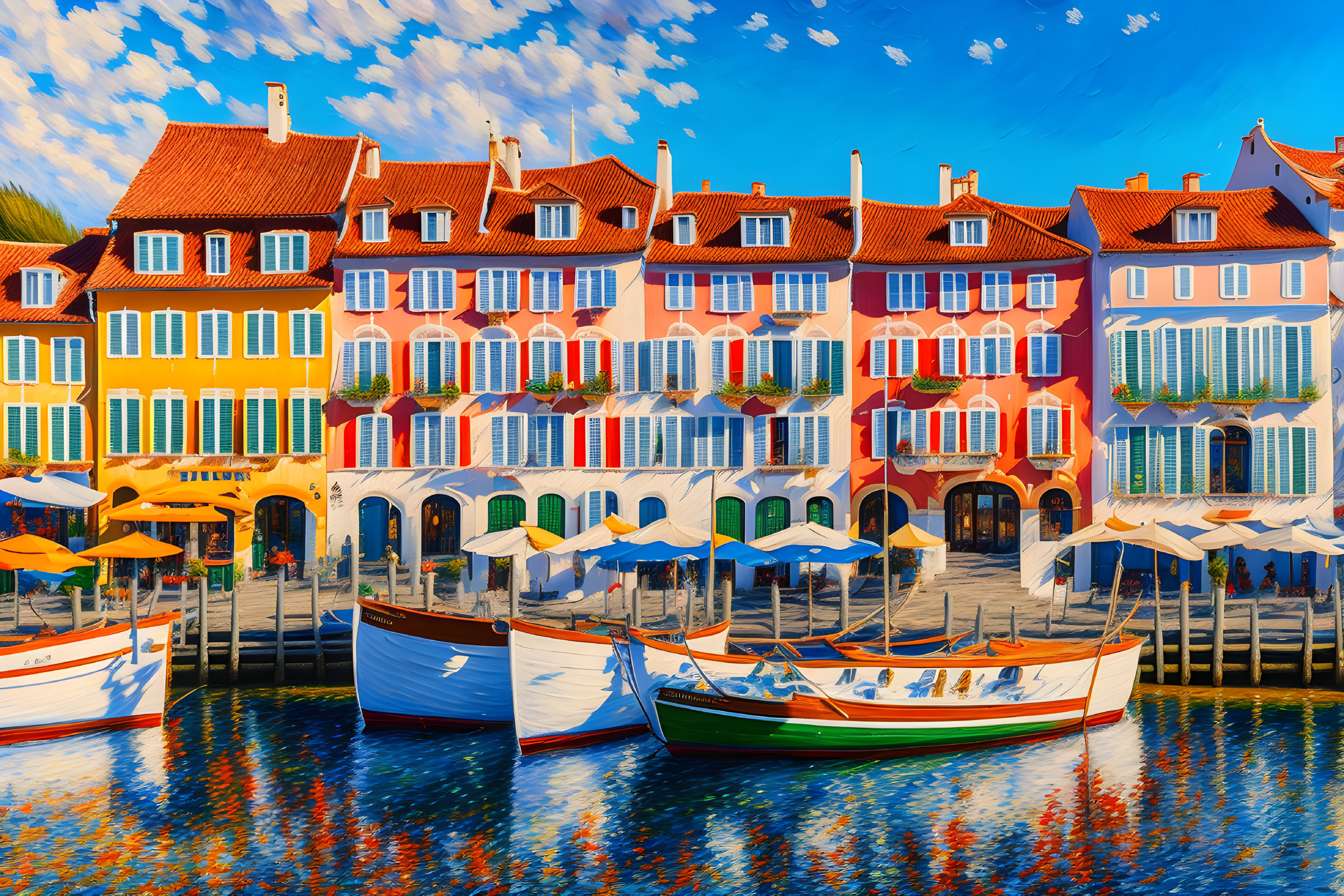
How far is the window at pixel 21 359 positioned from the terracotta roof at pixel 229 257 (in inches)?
145

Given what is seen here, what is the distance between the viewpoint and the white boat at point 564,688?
25984 millimetres

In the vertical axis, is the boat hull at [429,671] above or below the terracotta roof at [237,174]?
below

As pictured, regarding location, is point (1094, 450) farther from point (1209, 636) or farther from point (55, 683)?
point (55, 683)

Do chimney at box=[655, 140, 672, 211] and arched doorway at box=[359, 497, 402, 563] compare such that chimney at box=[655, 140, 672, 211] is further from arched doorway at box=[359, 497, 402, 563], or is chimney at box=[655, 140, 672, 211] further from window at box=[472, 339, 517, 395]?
arched doorway at box=[359, 497, 402, 563]

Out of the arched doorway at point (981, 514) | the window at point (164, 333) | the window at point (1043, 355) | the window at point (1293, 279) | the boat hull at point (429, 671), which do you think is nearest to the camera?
the boat hull at point (429, 671)

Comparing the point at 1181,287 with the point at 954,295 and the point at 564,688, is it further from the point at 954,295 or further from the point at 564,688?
the point at 564,688

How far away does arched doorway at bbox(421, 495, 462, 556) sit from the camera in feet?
146

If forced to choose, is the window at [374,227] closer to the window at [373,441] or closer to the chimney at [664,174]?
the window at [373,441]

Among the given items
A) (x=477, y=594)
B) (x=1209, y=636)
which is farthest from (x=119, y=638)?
(x=1209, y=636)

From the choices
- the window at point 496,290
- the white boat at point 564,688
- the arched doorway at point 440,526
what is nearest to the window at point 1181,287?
the window at point 496,290

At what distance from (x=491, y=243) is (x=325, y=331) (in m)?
7.59

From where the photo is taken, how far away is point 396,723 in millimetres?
27938

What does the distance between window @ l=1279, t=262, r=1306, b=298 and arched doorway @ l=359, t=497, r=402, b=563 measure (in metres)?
35.7

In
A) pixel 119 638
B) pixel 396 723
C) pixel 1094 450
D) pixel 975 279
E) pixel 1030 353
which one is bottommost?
pixel 396 723
